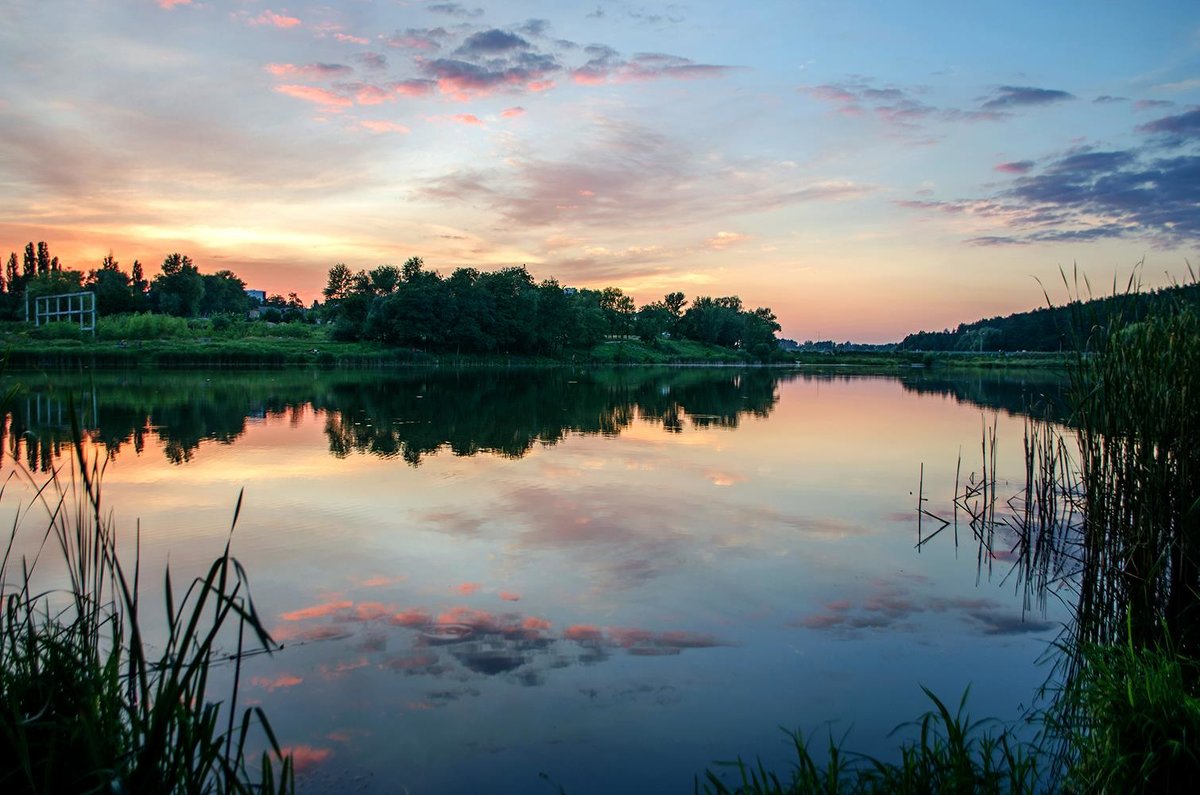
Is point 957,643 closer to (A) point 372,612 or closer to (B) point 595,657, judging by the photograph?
(B) point 595,657

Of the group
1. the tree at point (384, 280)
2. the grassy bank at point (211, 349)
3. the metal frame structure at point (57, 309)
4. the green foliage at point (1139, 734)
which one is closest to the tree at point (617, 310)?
the grassy bank at point (211, 349)

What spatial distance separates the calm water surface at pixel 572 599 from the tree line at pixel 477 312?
61.6 meters

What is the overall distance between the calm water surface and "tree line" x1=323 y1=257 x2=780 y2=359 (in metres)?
61.6

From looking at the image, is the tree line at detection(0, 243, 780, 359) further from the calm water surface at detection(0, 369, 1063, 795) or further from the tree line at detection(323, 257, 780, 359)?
the calm water surface at detection(0, 369, 1063, 795)

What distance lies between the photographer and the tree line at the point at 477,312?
80188mm

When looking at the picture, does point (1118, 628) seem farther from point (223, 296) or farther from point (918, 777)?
point (223, 296)

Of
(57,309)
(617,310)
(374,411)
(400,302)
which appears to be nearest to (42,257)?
(57,309)

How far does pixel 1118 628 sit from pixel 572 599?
209 inches

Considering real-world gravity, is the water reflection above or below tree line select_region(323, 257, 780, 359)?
below

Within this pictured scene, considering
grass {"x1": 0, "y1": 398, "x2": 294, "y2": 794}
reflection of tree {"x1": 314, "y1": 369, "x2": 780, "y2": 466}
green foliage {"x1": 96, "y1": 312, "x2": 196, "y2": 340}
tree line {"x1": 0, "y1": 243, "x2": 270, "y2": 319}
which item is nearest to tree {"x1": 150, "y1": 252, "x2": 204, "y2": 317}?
tree line {"x1": 0, "y1": 243, "x2": 270, "y2": 319}

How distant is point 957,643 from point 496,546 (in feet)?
18.8

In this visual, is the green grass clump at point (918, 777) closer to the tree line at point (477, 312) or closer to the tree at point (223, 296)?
the tree line at point (477, 312)

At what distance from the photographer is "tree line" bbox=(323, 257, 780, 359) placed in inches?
3157

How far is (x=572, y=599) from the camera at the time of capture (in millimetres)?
8305
